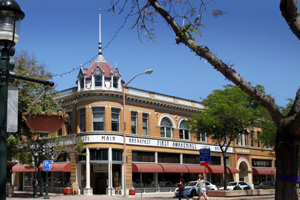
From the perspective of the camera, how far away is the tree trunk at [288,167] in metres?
5.71

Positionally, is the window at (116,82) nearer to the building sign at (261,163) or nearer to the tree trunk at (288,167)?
the building sign at (261,163)

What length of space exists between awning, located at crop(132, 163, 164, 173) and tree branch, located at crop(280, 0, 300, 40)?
33.0 m

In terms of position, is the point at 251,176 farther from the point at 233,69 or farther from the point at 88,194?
the point at 233,69

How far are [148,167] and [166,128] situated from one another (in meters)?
6.33

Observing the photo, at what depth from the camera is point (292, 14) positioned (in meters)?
5.68

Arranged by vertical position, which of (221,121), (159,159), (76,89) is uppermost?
(76,89)

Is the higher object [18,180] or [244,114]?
[244,114]

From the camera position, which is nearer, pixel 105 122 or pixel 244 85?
pixel 244 85

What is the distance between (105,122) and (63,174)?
830 centimetres

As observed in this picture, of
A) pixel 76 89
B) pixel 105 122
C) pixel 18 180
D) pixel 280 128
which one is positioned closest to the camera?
pixel 280 128

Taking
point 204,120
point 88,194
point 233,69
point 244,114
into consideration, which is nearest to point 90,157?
point 88,194

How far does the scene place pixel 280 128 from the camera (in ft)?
19.0

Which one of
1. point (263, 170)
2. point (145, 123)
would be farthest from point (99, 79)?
point (263, 170)

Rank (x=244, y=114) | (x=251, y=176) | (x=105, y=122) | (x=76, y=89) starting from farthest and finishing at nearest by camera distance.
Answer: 1. (x=251, y=176)
2. (x=76, y=89)
3. (x=105, y=122)
4. (x=244, y=114)
